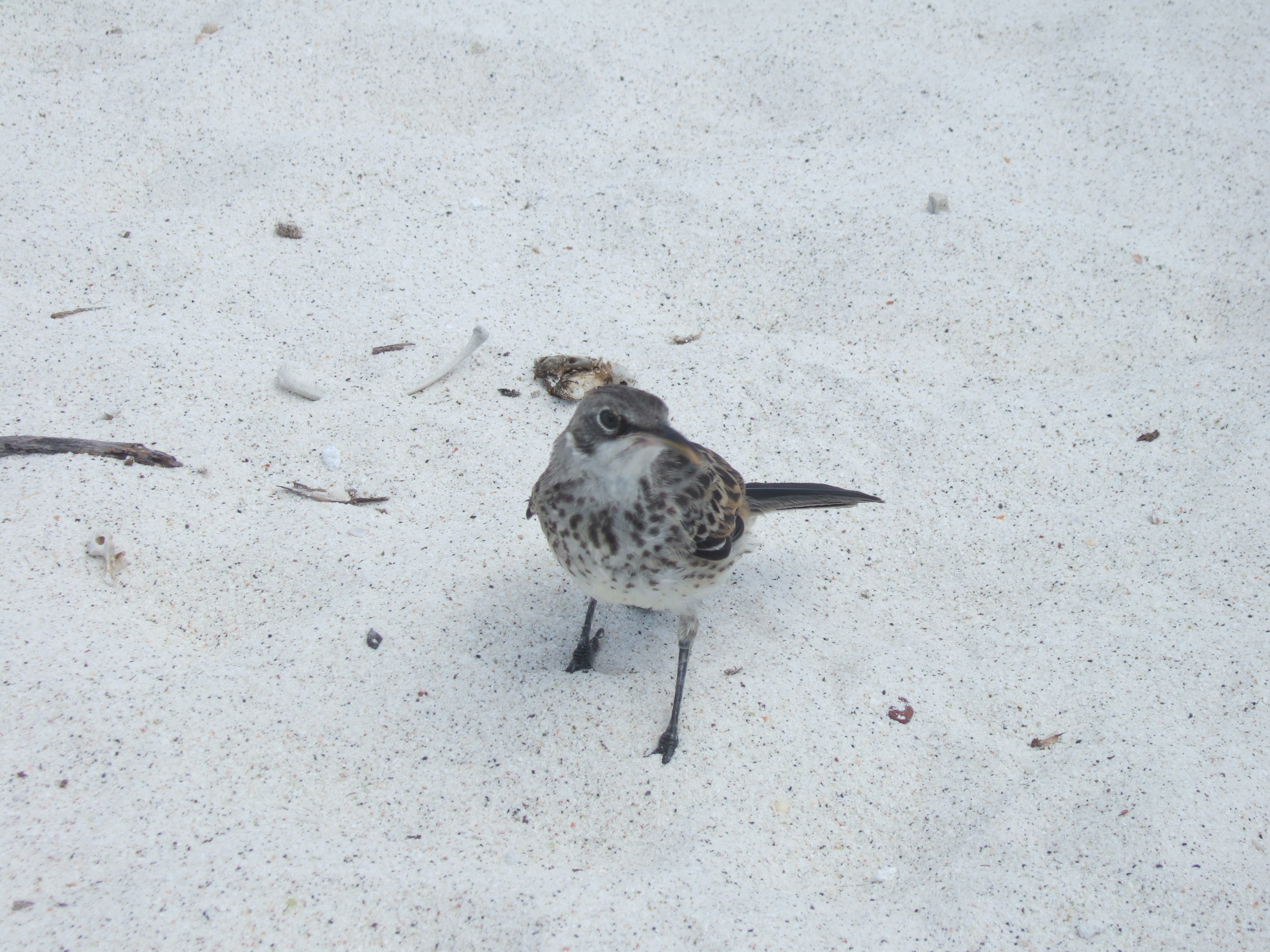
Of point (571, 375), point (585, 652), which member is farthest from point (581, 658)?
point (571, 375)

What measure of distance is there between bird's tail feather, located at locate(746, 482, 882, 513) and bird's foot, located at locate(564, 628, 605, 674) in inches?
33.7

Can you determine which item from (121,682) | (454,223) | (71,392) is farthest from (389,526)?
(454,223)

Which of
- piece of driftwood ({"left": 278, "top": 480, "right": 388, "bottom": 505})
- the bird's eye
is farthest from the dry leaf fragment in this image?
piece of driftwood ({"left": 278, "top": 480, "right": 388, "bottom": 505})

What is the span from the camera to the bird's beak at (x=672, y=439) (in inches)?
121

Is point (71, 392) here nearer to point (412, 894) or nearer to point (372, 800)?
point (372, 800)

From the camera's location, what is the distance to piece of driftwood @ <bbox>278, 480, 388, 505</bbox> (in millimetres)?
4176

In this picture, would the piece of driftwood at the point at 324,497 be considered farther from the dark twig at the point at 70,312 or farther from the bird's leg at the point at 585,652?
the dark twig at the point at 70,312

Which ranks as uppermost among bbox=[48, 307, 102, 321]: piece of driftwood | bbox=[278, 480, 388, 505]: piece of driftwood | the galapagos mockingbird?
the galapagos mockingbird

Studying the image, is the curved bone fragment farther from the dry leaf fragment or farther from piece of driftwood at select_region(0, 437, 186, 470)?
the dry leaf fragment

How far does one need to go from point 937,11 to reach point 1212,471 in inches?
170

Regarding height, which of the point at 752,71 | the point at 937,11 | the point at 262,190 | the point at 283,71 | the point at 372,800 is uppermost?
the point at 937,11

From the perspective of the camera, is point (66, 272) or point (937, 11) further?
point (937, 11)

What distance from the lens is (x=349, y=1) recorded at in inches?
264

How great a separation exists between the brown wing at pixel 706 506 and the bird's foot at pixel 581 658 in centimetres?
68
